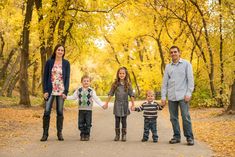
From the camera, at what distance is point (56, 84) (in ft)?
33.1

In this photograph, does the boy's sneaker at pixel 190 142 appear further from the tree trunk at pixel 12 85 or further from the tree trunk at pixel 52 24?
the tree trunk at pixel 12 85

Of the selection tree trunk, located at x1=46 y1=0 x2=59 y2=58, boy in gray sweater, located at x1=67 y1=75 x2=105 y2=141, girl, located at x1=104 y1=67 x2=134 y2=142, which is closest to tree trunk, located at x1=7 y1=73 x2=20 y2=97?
tree trunk, located at x1=46 y1=0 x2=59 y2=58

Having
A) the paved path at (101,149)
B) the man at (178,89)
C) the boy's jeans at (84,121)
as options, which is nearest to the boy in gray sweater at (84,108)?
the boy's jeans at (84,121)

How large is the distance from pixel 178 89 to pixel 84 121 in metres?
2.41

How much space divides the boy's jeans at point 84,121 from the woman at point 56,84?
0.51 metres

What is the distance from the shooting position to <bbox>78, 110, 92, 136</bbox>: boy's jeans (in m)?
10.4

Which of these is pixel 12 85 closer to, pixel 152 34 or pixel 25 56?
pixel 152 34

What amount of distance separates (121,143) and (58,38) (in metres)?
13.9

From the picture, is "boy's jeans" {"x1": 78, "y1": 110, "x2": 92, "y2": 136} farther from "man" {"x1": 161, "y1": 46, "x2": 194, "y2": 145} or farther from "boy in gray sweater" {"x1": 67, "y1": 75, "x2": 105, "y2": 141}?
"man" {"x1": 161, "y1": 46, "x2": 194, "y2": 145}

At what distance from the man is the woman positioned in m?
2.38

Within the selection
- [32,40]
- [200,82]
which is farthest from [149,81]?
[200,82]

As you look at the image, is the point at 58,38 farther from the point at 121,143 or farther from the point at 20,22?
the point at 121,143

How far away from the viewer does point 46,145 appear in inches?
366

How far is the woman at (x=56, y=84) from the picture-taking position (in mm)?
10047
